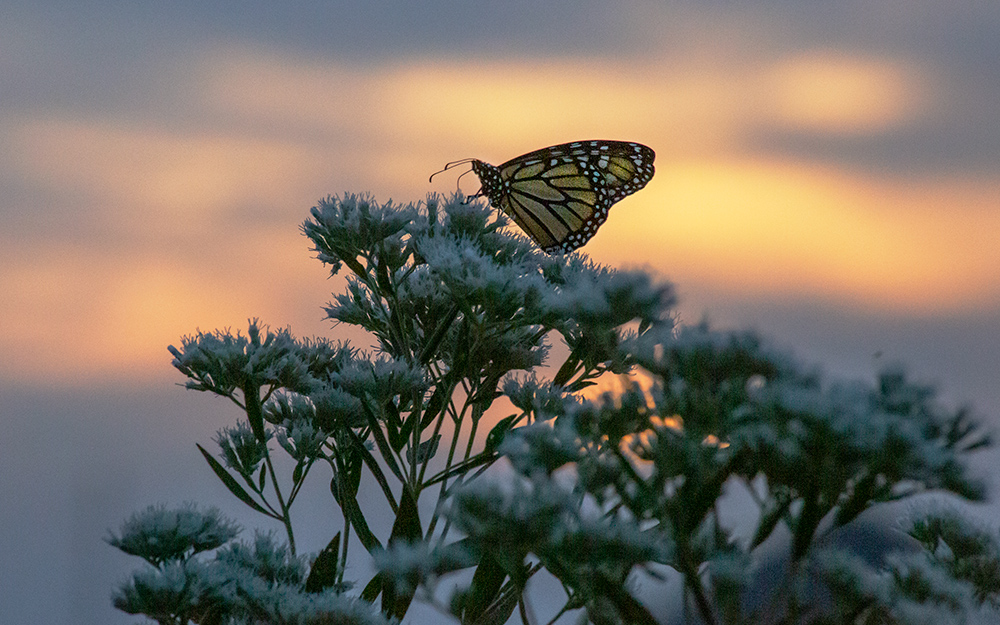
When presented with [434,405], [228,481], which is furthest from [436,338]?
[228,481]

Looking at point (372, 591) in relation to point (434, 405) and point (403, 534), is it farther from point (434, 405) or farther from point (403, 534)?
point (434, 405)

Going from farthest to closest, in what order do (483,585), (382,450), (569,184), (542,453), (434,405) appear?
(569,184) < (434,405) < (382,450) < (483,585) < (542,453)

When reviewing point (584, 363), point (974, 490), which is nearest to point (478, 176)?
point (584, 363)

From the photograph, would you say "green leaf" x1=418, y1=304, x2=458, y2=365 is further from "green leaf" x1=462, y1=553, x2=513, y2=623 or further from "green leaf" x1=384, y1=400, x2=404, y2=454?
"green leaf" x1=462, y1=553, x2=513, y2=623

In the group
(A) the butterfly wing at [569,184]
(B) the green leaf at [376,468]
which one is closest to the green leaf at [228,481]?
(B) the green leaf at [376,468]

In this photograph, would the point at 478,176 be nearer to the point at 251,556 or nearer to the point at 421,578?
the point at 251,556

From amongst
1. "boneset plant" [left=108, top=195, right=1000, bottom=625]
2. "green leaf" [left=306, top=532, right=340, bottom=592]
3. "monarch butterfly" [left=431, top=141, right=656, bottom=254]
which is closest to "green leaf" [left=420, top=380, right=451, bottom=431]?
"boneset plant" [left=108, top=195, right=1000, bottom=625]
